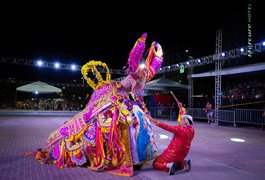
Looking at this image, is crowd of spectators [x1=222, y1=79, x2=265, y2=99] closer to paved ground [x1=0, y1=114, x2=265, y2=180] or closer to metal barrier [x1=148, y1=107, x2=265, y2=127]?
metal barrier [x1=148, y1=107, x2=265, y2=127]


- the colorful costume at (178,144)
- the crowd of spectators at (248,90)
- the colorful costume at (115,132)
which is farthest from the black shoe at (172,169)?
the crowd of spectators at (248,90)

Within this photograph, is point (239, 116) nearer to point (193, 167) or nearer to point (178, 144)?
point (193, 167)

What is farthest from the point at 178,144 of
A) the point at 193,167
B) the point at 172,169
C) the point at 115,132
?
the point at 115,132

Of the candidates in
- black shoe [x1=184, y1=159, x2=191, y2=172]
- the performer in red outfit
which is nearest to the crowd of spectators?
black shoe [x1=184, y1=159, x2=191, y2=172]

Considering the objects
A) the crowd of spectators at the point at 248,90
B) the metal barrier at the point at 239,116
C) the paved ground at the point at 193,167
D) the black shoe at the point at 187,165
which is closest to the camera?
the paved ground at the point at 193,167

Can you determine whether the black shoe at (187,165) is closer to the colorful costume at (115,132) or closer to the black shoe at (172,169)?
the black shoe at (172,169)

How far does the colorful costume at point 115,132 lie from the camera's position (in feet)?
17.3

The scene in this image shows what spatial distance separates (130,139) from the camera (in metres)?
5.34

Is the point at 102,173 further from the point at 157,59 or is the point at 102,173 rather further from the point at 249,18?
the point at 249,18

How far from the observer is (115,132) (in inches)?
205

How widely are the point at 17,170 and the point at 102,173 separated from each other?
1782mm

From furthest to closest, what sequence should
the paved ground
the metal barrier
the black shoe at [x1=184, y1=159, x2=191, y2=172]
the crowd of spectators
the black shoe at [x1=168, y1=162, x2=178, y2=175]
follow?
1. the crowd of spectators
2. the metal barrier
3. the black shoe at [x1=184, y1=159, x2=191, y2=172]
4. the black shoe at [x1=168, y1=162, x2=178, y2=175]
5. the paved ground

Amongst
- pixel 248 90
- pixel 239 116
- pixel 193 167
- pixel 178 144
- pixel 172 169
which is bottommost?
pixel 193 167

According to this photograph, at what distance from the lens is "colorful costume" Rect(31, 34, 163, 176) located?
5277 millimetres
